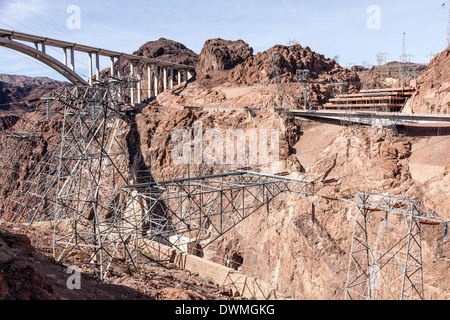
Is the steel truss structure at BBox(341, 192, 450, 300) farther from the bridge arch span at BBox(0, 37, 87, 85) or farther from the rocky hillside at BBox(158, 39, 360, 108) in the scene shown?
the bridge arch span at BBox(0, 37, 87, 85)

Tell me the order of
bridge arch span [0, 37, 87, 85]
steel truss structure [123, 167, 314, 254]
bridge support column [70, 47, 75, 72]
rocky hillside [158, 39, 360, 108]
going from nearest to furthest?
steel truss structure [123, 167, 314, 254] → bridge arch span [0, 37, 87, 85] → rocky hillside [158, 39, 360, 108] → bridge support column [70, 47, 75, 72]

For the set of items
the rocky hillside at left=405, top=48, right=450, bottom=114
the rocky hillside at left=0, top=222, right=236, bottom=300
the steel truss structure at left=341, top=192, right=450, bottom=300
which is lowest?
the steel truss structure at left=341, top=192, right=450, bottom=300

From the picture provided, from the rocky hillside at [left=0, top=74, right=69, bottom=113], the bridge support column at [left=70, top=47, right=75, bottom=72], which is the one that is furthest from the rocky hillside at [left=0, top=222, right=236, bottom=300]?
the rocky hillside at [left=0, top=74, right=69, bottom=113]

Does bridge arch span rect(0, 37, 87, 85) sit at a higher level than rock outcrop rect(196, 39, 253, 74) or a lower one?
lower

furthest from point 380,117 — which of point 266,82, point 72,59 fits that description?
point 72,59

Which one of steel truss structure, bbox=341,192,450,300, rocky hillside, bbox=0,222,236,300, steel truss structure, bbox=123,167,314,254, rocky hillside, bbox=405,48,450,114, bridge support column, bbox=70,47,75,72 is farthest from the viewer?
bridge support column, bbox=70,47,75,72

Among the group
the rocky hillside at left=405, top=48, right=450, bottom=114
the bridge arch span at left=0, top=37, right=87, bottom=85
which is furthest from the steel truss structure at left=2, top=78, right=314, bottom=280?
the rocky hillside at left=405, top=48, right=450, bottom=114

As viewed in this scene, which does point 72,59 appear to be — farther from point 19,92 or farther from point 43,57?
point 19,92

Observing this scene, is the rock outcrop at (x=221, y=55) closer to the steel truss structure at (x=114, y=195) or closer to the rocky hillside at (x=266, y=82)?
the rocky hillside at (x=266, y=82)

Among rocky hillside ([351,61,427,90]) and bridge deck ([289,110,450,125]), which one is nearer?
bridge deck ([289,110,450,125])

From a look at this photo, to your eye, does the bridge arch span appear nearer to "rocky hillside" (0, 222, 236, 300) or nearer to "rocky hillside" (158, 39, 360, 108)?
"rocky hillside" (158, 39, 360, 108)

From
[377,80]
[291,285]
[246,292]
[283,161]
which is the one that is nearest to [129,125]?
[283,161]

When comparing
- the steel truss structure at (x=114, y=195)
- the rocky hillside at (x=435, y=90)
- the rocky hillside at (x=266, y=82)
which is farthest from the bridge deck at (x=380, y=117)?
the steel truss structure at (x=114, y=195)
